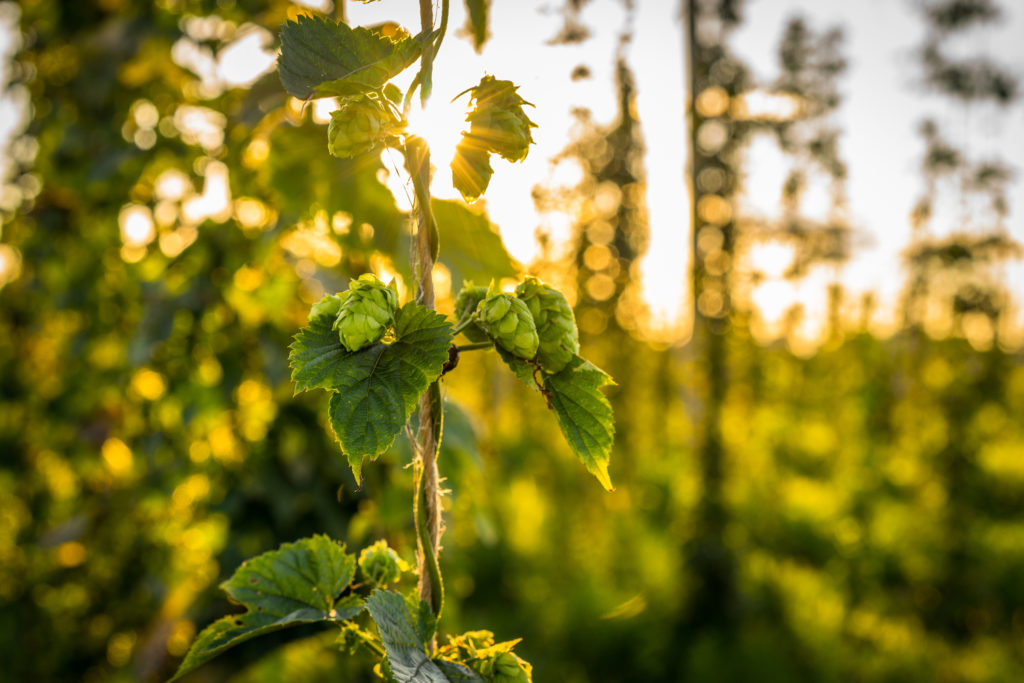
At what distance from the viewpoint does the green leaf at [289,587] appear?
44cm

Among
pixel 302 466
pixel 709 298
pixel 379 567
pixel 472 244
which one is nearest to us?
pixel 379 567

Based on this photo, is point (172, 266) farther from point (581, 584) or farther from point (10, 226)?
point (581, 584)

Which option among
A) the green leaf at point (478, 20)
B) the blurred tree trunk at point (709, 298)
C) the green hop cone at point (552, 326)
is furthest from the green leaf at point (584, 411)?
the blurred tree trunk at point (709, 298)

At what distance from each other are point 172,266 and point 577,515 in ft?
10.4

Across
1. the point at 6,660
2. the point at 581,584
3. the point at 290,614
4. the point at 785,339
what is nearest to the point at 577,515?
the point at 581,584

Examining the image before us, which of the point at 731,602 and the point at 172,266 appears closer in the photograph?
the point at 172,266

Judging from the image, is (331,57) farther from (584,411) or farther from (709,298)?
(709,298)

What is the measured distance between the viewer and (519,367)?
1.28 ft

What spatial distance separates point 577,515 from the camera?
13.0ft

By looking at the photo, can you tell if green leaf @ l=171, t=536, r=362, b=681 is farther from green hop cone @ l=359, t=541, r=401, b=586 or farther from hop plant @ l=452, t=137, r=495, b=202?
hop plant @ l=452, t=137, r=495, b=202

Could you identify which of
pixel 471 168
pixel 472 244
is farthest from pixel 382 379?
pixel 472 244

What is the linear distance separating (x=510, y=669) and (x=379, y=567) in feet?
0.49

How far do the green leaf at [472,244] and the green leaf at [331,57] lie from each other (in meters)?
0.28

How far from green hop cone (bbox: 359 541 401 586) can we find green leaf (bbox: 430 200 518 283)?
300mm
